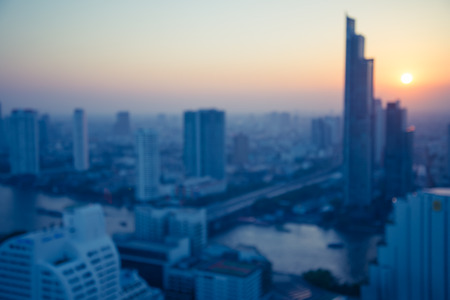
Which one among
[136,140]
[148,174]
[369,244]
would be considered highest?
[136,140]

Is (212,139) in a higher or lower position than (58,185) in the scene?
higher

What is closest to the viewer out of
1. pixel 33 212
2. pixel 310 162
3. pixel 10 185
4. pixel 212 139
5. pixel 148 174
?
pixel 33 212

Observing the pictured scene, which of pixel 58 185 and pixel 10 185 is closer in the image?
pixel 10 185

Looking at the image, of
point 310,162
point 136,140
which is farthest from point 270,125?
point 136,140

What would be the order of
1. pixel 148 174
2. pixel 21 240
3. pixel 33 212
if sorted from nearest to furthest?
pixel 21 240 → pixel 33 212 → pixel 148 174

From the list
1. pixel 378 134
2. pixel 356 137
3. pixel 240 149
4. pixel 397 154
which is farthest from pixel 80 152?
pixel 397 154

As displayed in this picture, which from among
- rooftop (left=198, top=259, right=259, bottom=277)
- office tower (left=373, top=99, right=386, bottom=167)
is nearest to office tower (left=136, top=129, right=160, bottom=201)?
office tower (left=373, top=99, right=386, bottom=167)

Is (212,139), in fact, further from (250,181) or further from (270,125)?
(270,125)
